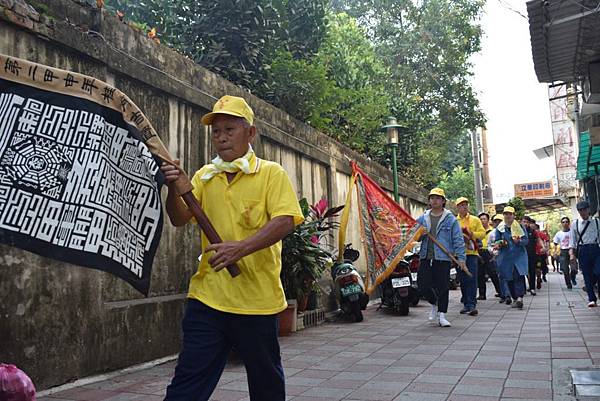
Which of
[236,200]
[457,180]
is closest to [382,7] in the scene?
[457,180]

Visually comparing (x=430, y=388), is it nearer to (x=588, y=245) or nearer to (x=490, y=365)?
(x=490, y=365)

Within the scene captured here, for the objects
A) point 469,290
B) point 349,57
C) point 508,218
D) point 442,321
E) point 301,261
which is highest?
point 349,57

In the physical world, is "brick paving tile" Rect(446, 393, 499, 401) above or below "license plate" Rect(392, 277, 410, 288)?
below

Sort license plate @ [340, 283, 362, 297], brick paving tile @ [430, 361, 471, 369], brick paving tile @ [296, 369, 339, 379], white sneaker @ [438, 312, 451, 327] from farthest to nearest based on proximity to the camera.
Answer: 1. license plate @ [340, 283, 362, 297]
2. white sneaker @ [438, 312, 451, 327]
3. brick paving tile @ [430, 361, 471, 369]
4. brick paving tile @ [296, 369, 339, 379]

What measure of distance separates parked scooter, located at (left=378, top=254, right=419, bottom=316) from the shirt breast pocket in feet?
21.9

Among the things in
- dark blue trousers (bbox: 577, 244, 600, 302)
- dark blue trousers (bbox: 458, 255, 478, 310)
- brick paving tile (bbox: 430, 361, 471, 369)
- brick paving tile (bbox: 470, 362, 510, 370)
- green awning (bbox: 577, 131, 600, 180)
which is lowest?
brick paving tile (bbox: 430, 361, 471, 369)

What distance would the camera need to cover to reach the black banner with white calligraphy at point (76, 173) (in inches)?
87.0

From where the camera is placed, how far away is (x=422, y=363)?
507 centimetres

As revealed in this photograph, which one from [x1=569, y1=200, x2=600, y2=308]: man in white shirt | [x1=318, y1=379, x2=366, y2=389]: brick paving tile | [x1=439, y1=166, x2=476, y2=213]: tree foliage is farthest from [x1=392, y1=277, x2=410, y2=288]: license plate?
[x1=439, y1=166, x2=476, y2=213]: tree foliage

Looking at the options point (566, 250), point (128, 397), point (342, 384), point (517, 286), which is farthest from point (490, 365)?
point (566, 250)

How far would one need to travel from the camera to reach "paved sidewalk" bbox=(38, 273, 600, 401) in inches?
158

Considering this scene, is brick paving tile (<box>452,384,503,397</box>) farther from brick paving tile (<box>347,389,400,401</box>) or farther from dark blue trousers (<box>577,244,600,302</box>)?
dark blue trousers (<box>577,244,600,302</box>)

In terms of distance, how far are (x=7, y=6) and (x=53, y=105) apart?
2306 millimetres

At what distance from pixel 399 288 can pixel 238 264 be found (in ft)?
22.2
